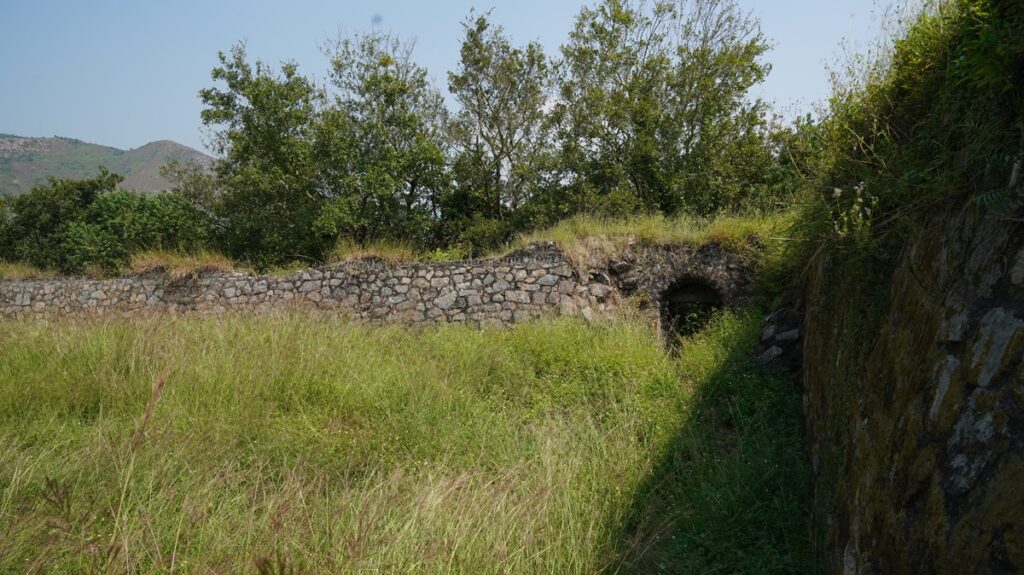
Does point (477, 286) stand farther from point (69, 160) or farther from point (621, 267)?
point (69, 160)

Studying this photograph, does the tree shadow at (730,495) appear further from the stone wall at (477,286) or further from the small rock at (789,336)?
the stone wall at (477,286)

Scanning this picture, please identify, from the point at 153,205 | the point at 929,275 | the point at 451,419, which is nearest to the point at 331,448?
the point at 451,419

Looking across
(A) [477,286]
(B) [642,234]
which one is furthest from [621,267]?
(A) [477,286]

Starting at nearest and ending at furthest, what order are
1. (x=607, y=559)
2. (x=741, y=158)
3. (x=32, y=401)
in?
(x=607, y=559) → (x=32, y=401) → (x=741, y=158)

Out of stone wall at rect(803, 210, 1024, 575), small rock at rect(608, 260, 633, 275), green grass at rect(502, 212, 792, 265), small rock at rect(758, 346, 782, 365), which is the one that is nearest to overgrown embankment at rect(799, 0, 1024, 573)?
stone wall at rect(803, 210, 1024, 575)

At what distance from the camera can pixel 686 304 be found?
11531 mm

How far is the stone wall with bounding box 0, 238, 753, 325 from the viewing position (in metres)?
11.0

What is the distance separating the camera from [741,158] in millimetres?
16656

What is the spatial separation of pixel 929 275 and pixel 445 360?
5.92 m

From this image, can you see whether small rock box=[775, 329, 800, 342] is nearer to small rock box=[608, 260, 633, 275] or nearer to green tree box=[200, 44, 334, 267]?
small rock box=[608, 260, 633, 275]

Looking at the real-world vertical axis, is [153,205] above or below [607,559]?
above

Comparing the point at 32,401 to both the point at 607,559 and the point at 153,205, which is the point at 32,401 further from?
the point at 153,205

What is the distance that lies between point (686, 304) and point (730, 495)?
7496mm

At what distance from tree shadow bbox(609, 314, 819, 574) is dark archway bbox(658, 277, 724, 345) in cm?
467
